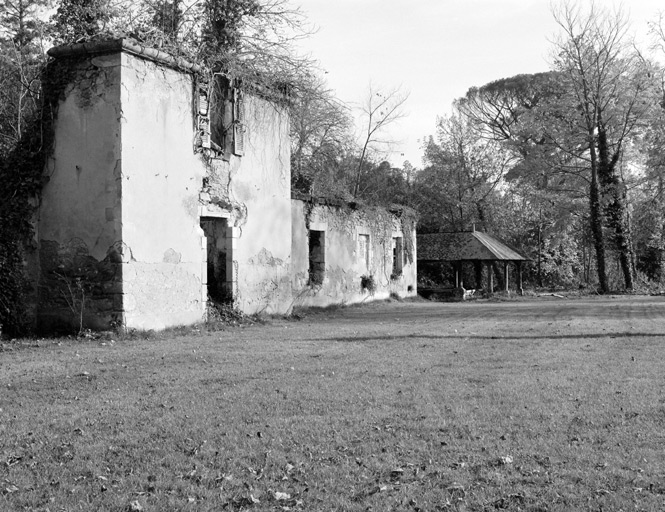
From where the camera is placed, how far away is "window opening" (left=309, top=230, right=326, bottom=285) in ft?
73.0

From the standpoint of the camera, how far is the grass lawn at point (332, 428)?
450 cm

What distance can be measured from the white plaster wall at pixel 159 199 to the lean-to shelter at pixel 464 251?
20.0 m

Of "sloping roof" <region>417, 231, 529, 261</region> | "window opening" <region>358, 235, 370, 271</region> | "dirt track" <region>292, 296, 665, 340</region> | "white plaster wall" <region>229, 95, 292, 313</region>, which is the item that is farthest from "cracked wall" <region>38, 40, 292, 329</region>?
"sloping roof" <region>417, 231, 529, 261</region>

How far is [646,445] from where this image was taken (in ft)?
18.0

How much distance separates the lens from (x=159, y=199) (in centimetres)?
1395

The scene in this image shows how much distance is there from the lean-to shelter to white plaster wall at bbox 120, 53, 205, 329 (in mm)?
19977

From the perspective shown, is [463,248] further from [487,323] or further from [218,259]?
[218,259]

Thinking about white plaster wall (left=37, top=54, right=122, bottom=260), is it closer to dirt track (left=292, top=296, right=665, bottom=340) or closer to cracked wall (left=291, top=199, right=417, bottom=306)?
dirt track (left=292, top=296, right=665, bottom=340)

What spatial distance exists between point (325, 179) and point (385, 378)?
93.8 feet

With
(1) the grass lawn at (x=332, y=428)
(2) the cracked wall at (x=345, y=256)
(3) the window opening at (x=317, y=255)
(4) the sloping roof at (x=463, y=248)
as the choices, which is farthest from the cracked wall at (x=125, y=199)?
(4) the sloping roof at (x=463, y=248)

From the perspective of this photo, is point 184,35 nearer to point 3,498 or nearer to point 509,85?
point 3,498

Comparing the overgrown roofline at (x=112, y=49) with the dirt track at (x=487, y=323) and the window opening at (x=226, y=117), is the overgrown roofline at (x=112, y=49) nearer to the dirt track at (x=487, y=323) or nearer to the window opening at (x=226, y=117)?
the window opening at (x=226, y=117)

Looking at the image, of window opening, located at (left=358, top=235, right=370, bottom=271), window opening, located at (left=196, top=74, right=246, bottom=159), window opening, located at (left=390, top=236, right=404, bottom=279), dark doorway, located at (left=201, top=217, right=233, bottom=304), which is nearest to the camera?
window opening, located at (left=196, top=74, right=246, bottom=159)

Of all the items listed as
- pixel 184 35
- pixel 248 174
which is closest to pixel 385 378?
pixel 248 174
